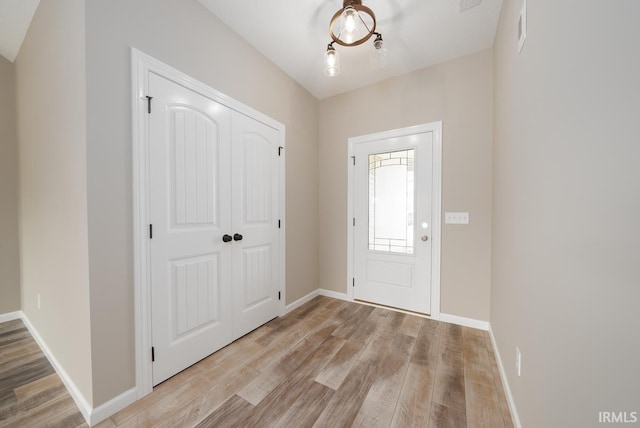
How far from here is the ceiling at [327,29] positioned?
188 cm

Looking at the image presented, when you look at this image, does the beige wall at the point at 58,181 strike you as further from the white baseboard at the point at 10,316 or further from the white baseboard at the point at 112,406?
the white baseboard at the point at 10,316

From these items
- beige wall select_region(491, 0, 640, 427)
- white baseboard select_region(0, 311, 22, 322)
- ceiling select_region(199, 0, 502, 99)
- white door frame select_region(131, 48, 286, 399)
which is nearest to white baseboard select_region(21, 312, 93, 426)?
white door frame select_region(131, 48, 286, 399)

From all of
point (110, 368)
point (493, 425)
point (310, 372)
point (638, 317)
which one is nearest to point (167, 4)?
point (110, 368)

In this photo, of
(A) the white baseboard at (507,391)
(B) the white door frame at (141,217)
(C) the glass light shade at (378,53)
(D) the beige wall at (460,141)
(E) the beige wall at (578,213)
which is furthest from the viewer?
(D) the beige wall at (460,141)

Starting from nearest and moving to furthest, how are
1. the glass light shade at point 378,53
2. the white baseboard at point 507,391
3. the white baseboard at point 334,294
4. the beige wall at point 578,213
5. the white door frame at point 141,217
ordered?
the beige wall at point 578,213, the white baseboard at point 507,391, the white door frame at point 141,217, the glass light shade at point 378,53, the white baseboard at point 334,294

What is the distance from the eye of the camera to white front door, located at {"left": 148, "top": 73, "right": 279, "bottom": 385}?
63.4 inches

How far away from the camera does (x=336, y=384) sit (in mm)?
1623

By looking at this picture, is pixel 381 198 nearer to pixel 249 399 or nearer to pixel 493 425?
pixel 493 425

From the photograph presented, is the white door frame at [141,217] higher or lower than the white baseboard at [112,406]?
higher

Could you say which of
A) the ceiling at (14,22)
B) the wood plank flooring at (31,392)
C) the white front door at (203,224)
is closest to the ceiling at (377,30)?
the white front door at (203,224)

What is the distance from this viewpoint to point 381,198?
291 cm

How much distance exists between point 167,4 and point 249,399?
2.83m

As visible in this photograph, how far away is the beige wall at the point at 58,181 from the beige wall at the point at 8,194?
0.48 meters

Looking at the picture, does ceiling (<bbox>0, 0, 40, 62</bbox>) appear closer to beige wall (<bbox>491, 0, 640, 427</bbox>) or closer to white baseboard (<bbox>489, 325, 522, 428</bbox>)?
beige wall (<bbox>491, 0, 640, 427</bbox>)
